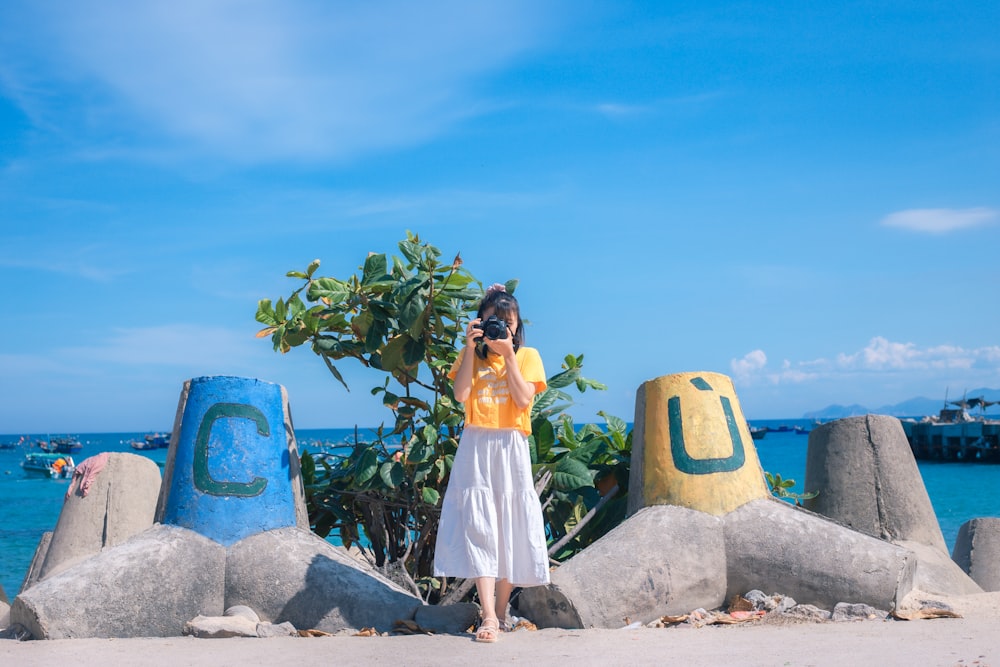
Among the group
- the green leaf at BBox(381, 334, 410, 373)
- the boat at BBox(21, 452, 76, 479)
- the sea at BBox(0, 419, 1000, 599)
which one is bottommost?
the sea at BBox(0, 419, 1000, 599)

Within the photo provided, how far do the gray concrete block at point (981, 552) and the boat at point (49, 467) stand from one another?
47.6m

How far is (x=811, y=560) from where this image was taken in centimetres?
486

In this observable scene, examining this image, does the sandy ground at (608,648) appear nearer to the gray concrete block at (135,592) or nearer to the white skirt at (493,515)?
the gray concrete block at (135,592)

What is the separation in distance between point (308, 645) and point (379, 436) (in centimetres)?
189

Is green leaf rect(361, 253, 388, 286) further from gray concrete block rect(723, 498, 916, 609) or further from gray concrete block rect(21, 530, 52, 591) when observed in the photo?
gray concrete block rect(21, 530, 52, 591)

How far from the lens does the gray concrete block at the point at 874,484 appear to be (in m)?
6.18

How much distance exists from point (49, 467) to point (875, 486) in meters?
50.4

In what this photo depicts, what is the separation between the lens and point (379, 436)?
235 inches

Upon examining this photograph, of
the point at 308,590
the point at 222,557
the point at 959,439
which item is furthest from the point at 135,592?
the point at 959,439

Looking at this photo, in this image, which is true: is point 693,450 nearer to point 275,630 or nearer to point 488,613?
point 488,613

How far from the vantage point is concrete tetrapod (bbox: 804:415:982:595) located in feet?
20.2

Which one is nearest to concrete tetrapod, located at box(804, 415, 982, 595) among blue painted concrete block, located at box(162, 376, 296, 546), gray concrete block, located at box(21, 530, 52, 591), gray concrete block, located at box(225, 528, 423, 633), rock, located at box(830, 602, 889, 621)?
rock, located at box(830, 602, 889, 621)

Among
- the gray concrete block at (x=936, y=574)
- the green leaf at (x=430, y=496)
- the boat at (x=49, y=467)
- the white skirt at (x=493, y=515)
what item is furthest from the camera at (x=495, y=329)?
the boat at (x=49, y=467)

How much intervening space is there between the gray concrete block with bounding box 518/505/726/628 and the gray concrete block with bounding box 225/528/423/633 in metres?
0.67
